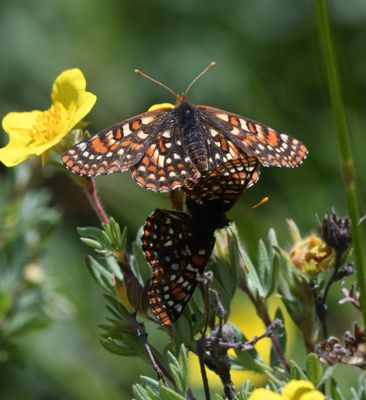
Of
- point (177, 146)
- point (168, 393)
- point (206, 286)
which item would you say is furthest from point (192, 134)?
point (168, 393)

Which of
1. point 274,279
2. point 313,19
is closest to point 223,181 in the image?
point 274,279

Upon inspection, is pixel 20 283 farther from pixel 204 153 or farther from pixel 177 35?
pixel 177 35

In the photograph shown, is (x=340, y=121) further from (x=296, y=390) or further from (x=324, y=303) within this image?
(x=324, y=303)

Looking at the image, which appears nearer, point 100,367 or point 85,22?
point 100,367

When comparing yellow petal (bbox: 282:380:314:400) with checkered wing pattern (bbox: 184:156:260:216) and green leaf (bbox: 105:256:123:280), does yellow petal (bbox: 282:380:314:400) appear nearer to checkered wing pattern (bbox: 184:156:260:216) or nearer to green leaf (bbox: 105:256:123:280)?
checkered wing pattern (bbox: 184:156:260:216)

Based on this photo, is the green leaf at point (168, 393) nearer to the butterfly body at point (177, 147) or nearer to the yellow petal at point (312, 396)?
the yellow petal at point (312, 396)

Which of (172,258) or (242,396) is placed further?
(172,258)
